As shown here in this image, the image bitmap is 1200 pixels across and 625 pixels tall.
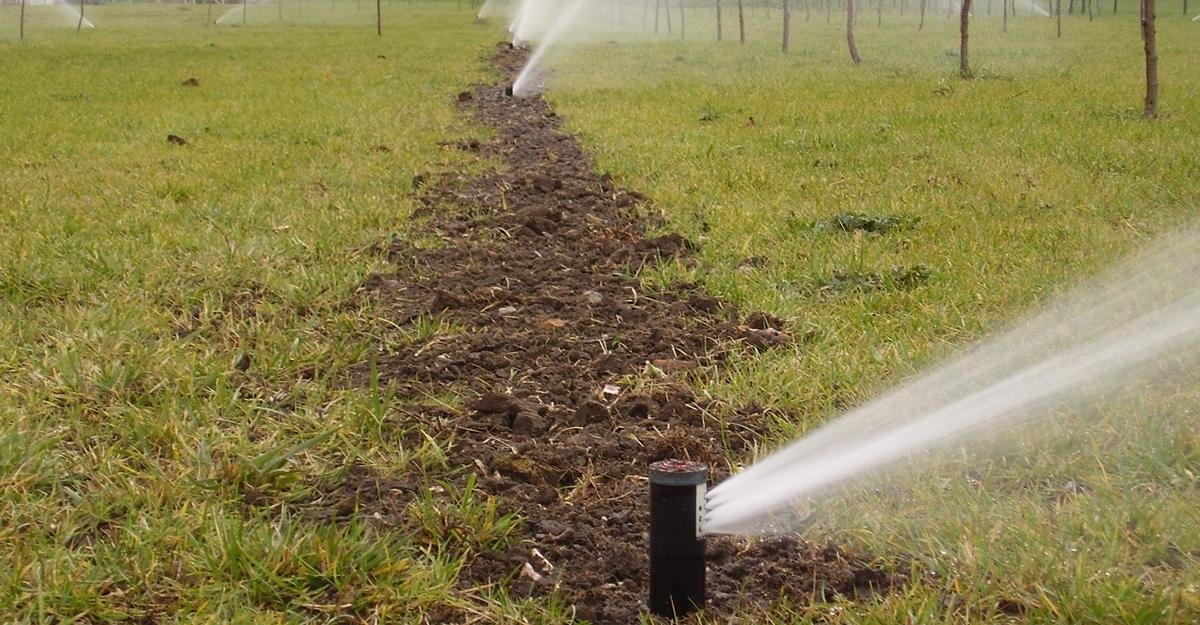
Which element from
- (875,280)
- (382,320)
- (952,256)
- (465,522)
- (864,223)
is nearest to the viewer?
(465,522)

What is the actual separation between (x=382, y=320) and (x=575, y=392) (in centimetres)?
134

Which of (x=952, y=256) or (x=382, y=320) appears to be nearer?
(x=382, y=320)

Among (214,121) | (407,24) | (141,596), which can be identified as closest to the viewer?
(141,596)

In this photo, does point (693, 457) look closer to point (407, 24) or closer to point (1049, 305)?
point (1049, 305)

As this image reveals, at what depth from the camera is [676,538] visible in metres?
2.38

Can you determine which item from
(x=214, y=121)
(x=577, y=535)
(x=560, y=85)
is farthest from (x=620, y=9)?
(x=577, y=535)

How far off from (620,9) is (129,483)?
218ft

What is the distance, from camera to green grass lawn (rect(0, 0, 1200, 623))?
2.71 m

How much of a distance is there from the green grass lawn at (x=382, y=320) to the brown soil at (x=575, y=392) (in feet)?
0.45

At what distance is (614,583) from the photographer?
281cm

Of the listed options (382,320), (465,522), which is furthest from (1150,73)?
(465,522)

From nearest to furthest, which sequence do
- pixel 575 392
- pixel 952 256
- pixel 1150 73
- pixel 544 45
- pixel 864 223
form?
pixel 575 392 < pixel 952 256 < pixel 864 223 < pixel 1150 73 < pixel 544 45

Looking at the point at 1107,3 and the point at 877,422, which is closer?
the point at 877,422

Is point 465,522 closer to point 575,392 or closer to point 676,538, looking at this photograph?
point 676,538
